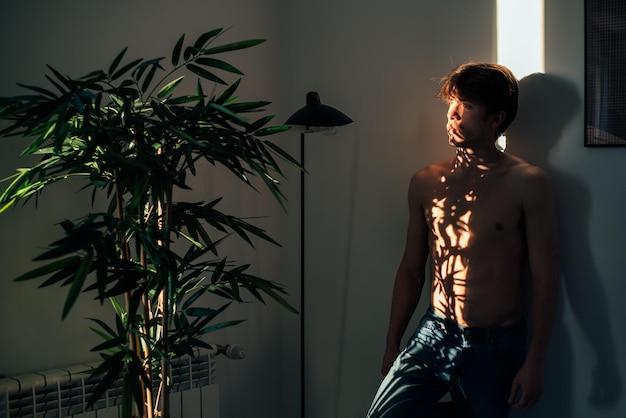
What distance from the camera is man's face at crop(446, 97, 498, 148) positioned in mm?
2264

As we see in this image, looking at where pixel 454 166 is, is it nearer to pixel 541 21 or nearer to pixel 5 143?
pixel 541 21

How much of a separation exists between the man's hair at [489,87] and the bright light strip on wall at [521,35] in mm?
93

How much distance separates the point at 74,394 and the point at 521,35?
1.85m

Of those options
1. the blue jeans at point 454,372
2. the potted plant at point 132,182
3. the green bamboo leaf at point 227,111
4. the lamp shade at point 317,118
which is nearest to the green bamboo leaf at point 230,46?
the potted plant at point 132,182

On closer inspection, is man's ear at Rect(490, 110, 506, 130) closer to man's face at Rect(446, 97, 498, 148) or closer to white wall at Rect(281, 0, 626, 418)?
man's face at Rect(446, 97, 498, 148)

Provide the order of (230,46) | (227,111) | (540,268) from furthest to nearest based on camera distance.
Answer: (540,268), (230,46), (227,111)

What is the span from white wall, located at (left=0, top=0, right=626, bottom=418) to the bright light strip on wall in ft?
0.11

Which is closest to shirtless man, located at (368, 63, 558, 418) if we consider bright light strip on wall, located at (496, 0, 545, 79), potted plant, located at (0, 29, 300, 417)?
bright light strip on wall, located at (496, 0, 545, 79)

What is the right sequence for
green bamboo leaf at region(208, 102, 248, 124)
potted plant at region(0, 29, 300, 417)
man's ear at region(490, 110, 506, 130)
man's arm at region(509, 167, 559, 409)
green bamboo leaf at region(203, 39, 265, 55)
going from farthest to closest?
man's ear at region(490, 110, 506, 130) < man's arm at region(509, 167, 559, 409) < green bamboo leaf at region(203, 39, 265, 55) < green bamboo leaf at region(208, 102, 248, 124) < potted plant at region(0, 29, 300, 417)

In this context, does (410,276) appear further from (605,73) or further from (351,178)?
(605,73)

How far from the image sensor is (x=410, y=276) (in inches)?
99.7

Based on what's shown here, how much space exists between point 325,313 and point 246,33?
1175mm

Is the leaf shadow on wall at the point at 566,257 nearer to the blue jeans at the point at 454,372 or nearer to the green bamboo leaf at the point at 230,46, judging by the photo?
the blue jeans at the point at 454,372

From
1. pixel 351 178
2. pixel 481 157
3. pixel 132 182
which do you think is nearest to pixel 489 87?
pixel 481 157
